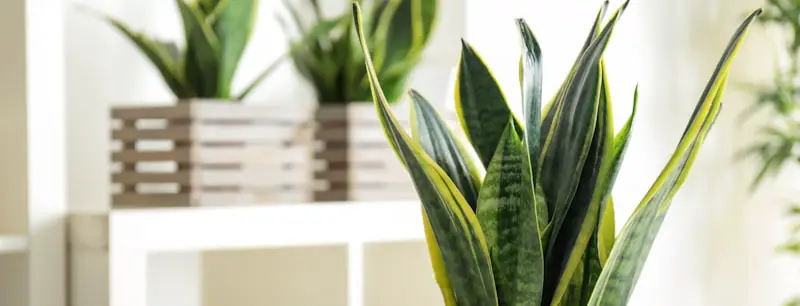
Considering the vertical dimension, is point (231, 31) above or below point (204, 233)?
above

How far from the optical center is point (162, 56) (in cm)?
146

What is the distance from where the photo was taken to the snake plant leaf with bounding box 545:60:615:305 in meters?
1.02

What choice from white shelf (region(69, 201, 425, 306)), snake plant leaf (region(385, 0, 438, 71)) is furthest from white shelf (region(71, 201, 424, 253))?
snake plant leaf (region(385, 0, 438, 71))

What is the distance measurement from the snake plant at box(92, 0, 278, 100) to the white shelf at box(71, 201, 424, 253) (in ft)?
0.61

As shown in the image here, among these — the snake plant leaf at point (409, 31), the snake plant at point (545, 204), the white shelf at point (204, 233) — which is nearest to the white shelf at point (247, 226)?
the white shelf at point (204, 233)

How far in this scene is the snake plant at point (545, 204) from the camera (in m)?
0.98

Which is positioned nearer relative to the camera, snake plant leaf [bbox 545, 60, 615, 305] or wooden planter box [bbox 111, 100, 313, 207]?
snake plant leaf [bbox 545, 60, 615, 305]

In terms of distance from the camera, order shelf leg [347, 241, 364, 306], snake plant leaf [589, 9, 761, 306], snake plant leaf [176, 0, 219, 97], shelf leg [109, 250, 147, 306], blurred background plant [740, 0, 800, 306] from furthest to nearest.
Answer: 1. blurred background plant [740, 0, 800, 306]
2. shelf leg [347, 241, 364, 306]
3. snake plant leaf [176, 0, 219, 97]
4. shelf leg [109, 250, 147, 306]
5. snake plant leaf [589, 9, 761, 306]

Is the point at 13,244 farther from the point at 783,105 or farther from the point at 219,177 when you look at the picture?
the point at 783,105

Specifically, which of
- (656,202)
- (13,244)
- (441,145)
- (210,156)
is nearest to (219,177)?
(210,156)

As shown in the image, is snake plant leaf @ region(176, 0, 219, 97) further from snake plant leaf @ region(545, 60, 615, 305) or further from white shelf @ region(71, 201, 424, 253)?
snake plant leaf @ region(545, 60, 615, 305)

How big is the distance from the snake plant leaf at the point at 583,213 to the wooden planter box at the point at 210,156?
596mm

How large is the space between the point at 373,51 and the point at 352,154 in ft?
0.55

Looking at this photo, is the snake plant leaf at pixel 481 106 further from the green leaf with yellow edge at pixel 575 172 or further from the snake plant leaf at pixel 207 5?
the snake plant leaf at pixel 207 5
